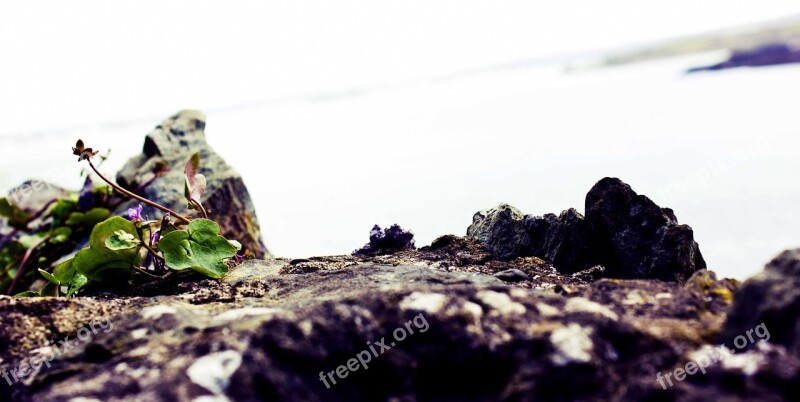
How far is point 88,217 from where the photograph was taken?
11.8 feet

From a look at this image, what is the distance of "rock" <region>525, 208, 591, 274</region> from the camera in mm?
1983

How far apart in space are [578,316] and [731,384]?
26 cm

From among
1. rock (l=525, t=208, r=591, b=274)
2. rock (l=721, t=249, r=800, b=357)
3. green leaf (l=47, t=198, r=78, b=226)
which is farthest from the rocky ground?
green leaf (l=47, t=198, r=78, b=226)

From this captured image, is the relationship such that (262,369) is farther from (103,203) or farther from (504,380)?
(103,203)

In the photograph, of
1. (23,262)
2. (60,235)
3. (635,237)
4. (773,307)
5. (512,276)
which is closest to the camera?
(773,307)

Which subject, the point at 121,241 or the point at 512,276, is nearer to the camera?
the point at 512,276

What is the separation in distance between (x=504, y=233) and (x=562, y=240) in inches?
8.2

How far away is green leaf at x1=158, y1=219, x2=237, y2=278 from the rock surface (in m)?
0.82

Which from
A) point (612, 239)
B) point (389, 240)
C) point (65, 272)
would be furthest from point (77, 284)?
point (612, 239)

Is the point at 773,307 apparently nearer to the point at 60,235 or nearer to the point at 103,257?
the point at 103,257

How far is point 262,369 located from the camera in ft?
3.60

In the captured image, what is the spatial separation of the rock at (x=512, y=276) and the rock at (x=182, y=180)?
193 centimetres

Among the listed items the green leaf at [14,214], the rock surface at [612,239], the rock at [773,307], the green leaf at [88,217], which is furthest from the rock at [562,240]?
the green leaf at [14,214]

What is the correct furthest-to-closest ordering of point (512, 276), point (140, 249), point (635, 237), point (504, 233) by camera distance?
point (504, 233)
point (140, 249)
point (635, 237)
point (512, 276)
